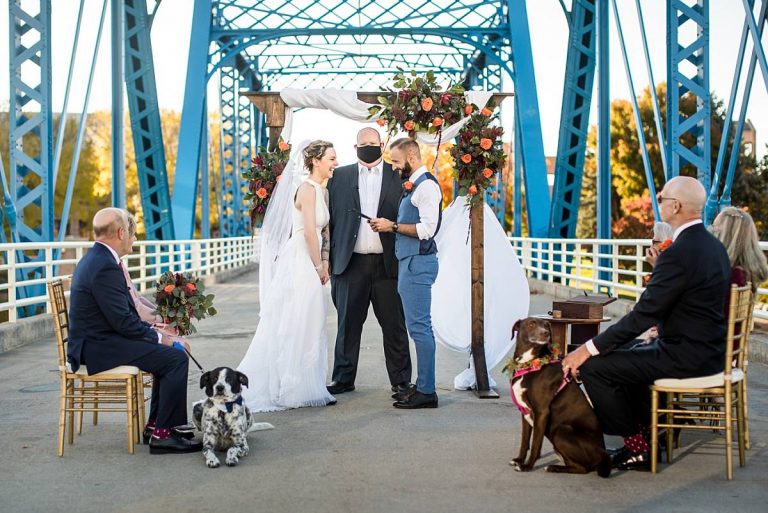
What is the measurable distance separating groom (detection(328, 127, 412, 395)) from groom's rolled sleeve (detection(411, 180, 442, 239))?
0.48 m

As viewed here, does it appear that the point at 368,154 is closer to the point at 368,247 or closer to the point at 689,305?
the point at 368,247

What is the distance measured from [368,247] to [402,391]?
1.11 meters

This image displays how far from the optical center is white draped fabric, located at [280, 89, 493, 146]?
8875 millimetres

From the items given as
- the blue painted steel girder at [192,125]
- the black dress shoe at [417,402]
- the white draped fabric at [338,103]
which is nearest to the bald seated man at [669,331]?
the black dress shoe at [417,402]

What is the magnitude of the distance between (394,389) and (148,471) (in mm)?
2685

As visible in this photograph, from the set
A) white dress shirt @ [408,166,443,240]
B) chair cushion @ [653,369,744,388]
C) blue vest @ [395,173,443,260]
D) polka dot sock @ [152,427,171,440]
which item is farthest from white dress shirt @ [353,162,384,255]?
chair cushion @ [653,369,744,388]

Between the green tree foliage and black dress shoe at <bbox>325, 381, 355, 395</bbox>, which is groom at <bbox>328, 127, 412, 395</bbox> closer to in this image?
black dress shoe at <bbox>325, 381, 355, 395</bbox>

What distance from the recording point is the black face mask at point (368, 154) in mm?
7691

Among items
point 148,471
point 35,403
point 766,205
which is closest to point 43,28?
point 35,403

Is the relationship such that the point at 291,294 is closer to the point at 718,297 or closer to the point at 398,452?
the point at 398,452

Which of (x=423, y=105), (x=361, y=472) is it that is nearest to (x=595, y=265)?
(x=423, y=105)

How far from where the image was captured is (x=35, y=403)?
7.54 metres

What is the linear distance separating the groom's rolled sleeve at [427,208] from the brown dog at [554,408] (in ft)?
6.63

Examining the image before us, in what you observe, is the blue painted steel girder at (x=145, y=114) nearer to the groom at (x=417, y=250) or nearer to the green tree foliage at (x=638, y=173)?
the groom at (x=417, y=250)
